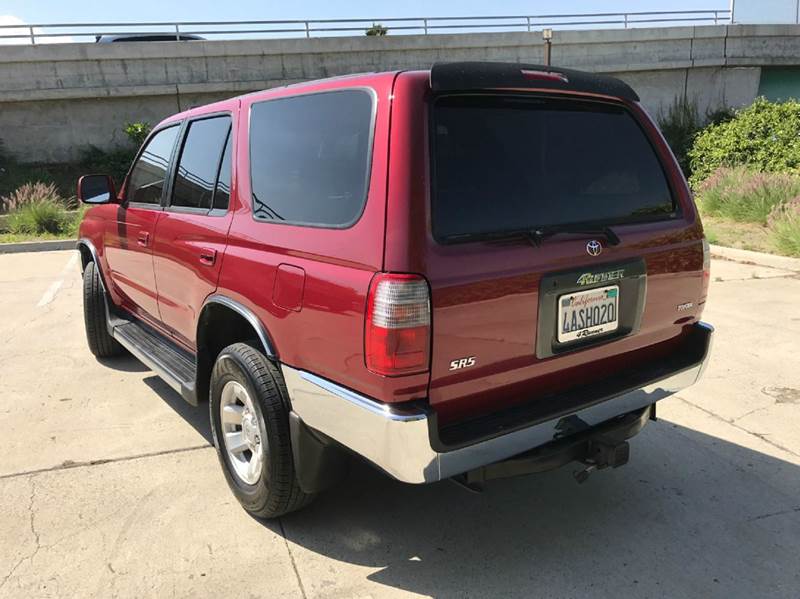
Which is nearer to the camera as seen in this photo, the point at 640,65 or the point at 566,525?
the point at 566,525

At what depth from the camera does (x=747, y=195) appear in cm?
1188

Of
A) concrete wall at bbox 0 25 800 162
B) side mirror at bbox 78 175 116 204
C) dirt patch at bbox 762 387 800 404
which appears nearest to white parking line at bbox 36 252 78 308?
side mirror at bbox 78 175 116 204

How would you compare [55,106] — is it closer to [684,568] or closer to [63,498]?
[63,498]

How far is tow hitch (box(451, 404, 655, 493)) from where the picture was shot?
7.67ft

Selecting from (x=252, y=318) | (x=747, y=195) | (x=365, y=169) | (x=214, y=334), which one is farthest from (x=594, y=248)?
(x=747, y=195)

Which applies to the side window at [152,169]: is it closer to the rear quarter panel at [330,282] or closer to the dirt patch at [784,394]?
the rear quarter panel at [330,282]

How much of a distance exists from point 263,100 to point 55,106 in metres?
21.5

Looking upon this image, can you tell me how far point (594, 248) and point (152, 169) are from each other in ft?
9.78

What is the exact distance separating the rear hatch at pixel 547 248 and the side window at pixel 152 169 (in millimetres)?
2271

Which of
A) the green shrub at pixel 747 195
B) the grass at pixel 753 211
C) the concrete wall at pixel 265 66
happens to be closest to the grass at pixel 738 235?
the grass at pixel 753 211

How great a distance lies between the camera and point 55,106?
2073 centimetres

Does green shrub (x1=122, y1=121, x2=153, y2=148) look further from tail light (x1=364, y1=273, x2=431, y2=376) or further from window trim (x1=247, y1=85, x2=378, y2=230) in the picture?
tail light (x1=364, y1=273, x2=431, y2=376)

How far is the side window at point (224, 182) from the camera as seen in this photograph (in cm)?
302

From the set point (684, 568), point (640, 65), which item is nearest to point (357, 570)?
point (684, 568)
